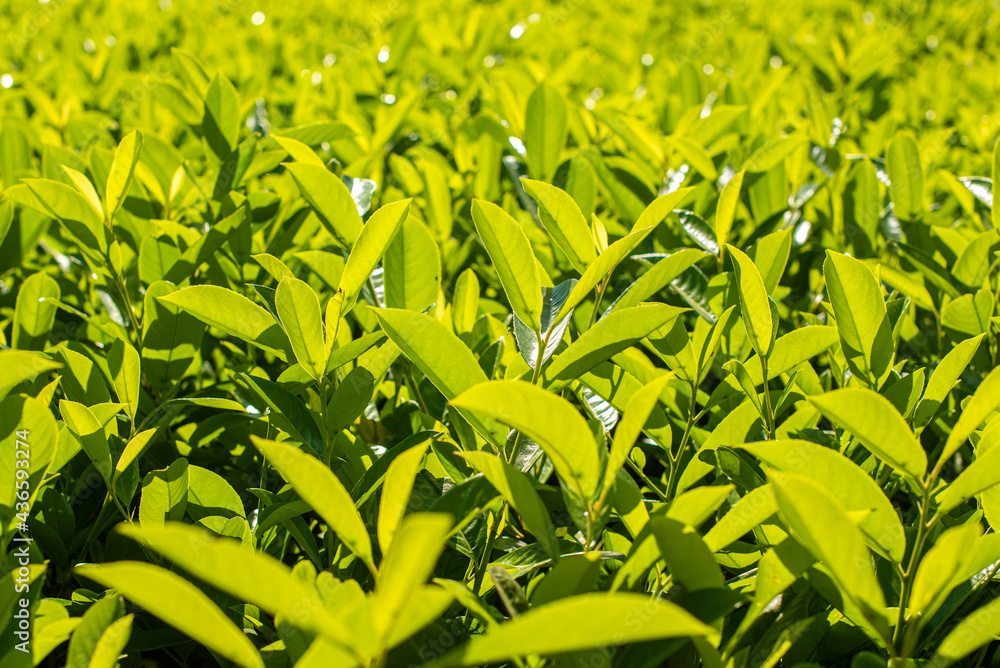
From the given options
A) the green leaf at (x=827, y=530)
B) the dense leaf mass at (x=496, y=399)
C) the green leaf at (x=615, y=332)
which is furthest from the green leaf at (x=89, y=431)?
→ the green leaf at (x=827, y=530)

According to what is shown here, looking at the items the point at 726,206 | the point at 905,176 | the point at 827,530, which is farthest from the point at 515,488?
the point at 905,176

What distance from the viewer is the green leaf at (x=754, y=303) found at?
1023 mm

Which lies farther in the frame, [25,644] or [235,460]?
[235,460]

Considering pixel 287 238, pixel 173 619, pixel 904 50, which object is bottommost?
pixel 173 619

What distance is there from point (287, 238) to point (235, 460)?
20.8 inches

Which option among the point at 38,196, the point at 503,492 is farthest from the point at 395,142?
the point at 503,492

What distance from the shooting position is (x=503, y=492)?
85 centimetres

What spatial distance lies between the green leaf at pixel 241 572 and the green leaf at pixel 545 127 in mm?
1318

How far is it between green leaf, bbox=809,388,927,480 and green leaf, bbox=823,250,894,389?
0.33 metres

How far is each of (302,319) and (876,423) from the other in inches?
27.0

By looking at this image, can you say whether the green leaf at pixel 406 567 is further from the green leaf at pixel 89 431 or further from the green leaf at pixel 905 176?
the green leaf at pixel 905 176

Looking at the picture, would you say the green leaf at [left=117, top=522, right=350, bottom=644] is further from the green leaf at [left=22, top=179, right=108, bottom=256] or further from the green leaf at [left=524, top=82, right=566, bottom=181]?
the green leaf at [left=524, top=82, right=566, bottom=181]

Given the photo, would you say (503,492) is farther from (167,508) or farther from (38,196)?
(38,196)

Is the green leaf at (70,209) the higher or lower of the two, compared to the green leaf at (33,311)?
higher
